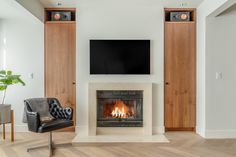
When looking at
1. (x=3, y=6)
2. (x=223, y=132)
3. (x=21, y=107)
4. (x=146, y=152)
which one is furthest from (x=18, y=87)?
(x=223, y=132)

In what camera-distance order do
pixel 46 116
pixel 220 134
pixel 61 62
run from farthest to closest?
pixel 61 62 < pixel 220 134 < pixel 46 116

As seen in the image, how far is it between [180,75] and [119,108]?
145 cm

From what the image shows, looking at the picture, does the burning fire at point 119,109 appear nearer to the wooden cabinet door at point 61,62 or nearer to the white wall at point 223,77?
the wooden cabinet door at point 61,62

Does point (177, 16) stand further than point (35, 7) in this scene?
Yes

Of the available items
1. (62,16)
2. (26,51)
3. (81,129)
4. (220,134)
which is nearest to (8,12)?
(26,51)

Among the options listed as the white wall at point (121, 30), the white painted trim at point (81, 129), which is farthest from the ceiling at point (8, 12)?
the white painted trim at point (81, 129)

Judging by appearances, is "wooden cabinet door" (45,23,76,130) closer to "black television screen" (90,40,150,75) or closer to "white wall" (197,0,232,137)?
"black television screen" (90,40,150,75)

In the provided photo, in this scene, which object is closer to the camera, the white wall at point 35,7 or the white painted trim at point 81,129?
the white wall at point 35,7

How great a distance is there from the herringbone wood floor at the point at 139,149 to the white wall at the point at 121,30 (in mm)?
818

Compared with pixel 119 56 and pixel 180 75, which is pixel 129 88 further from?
pixel 180 75

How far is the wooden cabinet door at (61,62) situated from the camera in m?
5.07

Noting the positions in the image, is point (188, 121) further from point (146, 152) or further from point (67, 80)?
point (67, 80)

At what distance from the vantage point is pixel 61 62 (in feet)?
16.7

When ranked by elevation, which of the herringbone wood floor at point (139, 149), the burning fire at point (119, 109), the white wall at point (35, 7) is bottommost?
the herringbone wood floor at point (139, 149)
